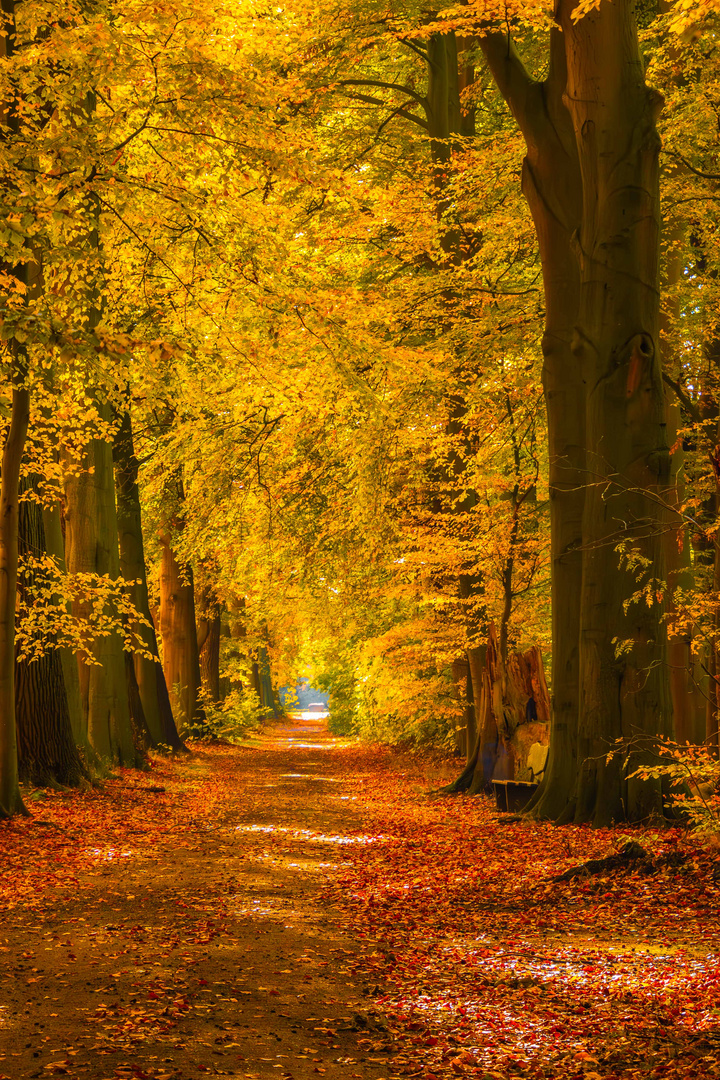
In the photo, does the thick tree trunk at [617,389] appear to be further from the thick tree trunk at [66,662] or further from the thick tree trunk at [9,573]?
the thick tree trunk at [66,662]

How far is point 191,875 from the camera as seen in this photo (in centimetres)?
909

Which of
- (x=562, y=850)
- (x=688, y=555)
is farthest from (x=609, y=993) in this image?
(x=688, y=555)

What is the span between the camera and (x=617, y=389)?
32.6 feet

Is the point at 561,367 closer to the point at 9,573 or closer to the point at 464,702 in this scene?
the point at 9,573

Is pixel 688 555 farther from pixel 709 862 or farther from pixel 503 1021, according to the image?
pixel 503 1021

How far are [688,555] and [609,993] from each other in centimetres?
890

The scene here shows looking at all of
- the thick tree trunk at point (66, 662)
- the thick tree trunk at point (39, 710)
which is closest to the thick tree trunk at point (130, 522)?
the thick tree trunk at point (66, 662)

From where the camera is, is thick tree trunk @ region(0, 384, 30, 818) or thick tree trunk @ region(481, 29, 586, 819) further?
thick tree trunk @ region(481, 29, 586, 819)

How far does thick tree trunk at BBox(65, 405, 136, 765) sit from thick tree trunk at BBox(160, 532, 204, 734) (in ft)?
29.5

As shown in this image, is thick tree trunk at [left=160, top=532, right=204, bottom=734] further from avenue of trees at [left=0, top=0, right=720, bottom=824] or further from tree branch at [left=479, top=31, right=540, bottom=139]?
tree branch at [left=479, top=31, right=540, bottom=139]

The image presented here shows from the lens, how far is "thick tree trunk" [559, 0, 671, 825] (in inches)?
385

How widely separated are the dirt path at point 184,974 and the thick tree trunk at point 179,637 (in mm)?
16419

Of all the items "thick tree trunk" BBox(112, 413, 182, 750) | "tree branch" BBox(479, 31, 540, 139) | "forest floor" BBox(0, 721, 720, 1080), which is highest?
"tree branch" BBox(479, 31, 540, 139)

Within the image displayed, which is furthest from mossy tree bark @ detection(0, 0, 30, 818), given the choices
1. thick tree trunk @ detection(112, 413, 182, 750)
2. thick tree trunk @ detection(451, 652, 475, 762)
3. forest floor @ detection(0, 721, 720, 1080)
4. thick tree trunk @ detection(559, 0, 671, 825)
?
thick tree trunk @ detection(112, 413, 182, 750)
